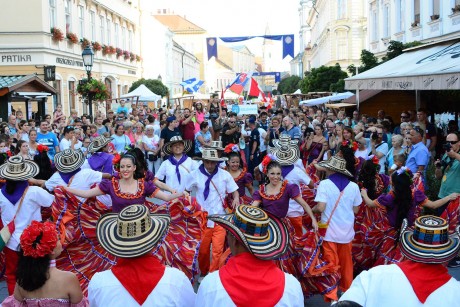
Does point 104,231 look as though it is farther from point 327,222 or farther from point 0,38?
point 0,38

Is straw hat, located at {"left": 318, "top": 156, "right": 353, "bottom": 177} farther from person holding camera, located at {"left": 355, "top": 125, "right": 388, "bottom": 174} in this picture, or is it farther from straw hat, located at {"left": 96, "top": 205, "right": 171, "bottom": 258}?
person holding camera, located at {"left": 355, "top": 125, "right": 388, "bottom": 174}

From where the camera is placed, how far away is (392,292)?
12.3 feet

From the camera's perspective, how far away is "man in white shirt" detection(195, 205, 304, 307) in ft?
12.2

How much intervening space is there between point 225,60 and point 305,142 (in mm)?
144474

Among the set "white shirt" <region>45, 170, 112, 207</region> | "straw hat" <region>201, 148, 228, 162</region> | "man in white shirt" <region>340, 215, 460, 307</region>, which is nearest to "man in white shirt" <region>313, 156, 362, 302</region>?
"straw hat" <region>201, 148, 228, 162</region>

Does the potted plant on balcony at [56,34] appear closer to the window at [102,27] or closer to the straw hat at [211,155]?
the window at [102,27]

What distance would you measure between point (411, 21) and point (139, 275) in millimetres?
27328

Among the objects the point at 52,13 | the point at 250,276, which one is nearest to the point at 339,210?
the point at 250,276

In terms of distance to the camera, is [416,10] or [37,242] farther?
[416,10]

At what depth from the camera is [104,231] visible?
13.7 feet

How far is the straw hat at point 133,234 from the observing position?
384 cm

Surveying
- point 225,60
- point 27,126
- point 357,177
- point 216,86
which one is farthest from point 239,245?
point 225,60

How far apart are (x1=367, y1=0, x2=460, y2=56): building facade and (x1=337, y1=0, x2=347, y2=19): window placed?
2187cm

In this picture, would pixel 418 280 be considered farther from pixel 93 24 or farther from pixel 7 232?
pixel 93 24
